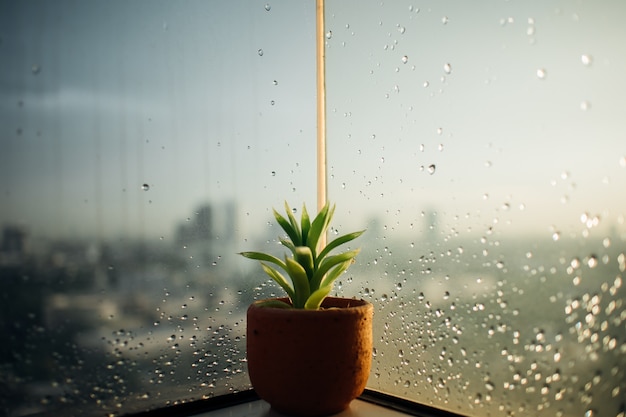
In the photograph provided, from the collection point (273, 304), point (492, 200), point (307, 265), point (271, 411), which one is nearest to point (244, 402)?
point (271, 411)

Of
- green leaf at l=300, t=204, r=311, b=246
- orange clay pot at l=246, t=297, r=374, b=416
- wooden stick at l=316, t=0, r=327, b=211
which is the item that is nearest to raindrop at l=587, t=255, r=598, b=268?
orange clay pot at l=246, t=297, r=374, b=416

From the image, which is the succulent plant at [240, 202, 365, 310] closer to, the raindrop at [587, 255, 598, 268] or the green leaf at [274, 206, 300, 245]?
the green leaf at [274, 206, 300, 245]

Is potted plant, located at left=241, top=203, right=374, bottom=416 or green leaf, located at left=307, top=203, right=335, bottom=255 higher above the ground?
green leaf, located at left=307, top=203, right=335, bottom=255

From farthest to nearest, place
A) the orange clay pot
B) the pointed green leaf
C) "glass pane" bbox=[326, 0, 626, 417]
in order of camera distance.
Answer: the pointed green leaf → the orange clay pot → "glass pane" bbox=[326, 0, 626, 417]

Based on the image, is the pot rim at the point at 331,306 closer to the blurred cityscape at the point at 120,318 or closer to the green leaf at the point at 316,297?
the green leaf at the point at 316,297

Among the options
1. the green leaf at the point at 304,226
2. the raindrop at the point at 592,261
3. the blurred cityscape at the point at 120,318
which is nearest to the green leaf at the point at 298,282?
the green leaf at the point at 304,226
